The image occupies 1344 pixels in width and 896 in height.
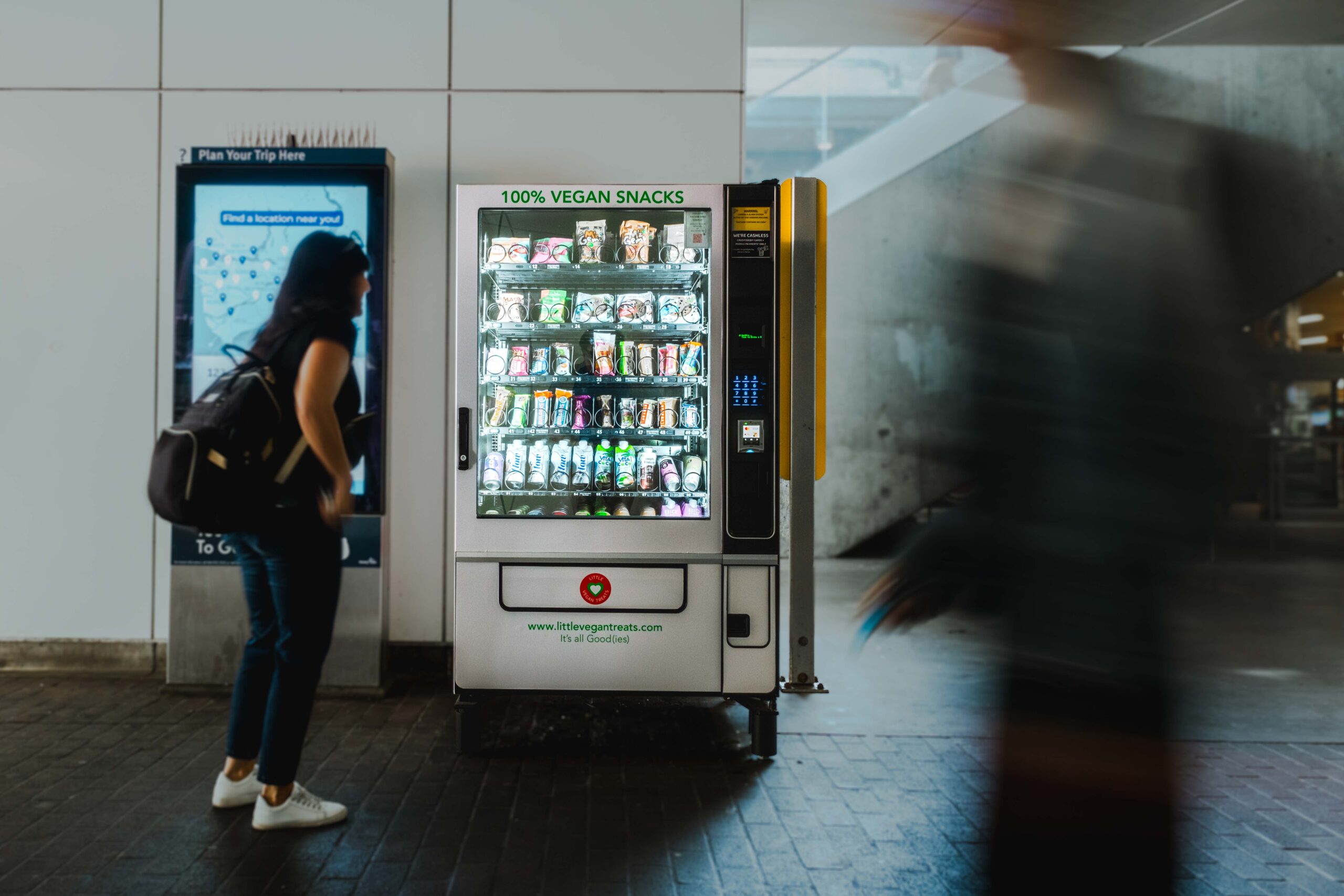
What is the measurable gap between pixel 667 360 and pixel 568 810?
70.2 inches

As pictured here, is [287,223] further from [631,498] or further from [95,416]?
[631,498]

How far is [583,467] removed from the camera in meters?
3.57

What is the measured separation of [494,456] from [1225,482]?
2734 millimetres

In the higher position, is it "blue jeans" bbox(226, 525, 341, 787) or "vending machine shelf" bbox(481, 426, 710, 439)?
"vending machine shelf" bbox(481, 426, 710, 439)

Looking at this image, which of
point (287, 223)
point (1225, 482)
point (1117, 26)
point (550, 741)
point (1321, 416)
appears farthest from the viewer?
point (1321, 416)

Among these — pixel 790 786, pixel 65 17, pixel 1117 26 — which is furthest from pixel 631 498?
pixel 1117 26

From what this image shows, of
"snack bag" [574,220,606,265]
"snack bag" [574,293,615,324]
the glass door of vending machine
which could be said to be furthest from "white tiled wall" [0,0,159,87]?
"snack bag" [574,293,615,324]

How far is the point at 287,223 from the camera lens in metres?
4.14

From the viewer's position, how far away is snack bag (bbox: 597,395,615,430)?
3.59m

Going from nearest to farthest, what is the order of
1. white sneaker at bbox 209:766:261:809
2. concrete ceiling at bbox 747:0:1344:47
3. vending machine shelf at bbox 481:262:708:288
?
1. white sneaker at bbox 209:766:261:809
2. vending machine shelf at bbox 481:262:708:288
3. concrete ceiling at bbox 747:0:1344:47

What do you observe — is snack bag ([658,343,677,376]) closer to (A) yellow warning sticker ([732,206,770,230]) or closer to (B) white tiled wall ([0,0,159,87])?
(A) yellow warning sticker ([732,206,770,230])

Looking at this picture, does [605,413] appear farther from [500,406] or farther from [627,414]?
[500,406]

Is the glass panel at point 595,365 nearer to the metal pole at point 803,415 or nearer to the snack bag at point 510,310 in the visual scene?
the snack bag at point 510,310

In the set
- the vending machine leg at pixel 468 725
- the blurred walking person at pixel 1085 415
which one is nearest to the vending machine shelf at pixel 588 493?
the vending machine leg at pixel 468 725
